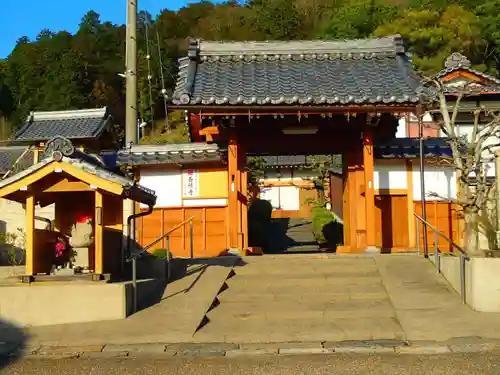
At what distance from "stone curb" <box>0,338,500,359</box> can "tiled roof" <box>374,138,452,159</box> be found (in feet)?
25.7

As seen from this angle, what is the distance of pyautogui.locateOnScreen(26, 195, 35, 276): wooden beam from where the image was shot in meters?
9.16

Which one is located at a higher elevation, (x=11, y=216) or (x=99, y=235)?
(x=11, y=216)

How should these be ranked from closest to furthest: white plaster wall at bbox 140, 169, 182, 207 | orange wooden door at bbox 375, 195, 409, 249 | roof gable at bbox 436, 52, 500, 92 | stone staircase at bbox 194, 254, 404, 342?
1. stone staircase at bbox 194, 254, 404, 342
2. orange wooden door at bbox 375, 195, 409, 249
3. white plaster wall at bbox 140, 169, 182, 207
4. roof gable at bbox 436, 52, 500, 92

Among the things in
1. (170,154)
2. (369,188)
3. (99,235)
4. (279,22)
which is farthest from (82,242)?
(279,22)

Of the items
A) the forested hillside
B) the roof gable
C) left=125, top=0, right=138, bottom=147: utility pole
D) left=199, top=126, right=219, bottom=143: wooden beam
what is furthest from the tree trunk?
the forested hillside

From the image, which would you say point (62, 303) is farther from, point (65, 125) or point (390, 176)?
point (65, 125)

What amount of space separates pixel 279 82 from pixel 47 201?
6161 millimetres

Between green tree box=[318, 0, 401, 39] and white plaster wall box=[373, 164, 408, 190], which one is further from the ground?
green tree box=[318, 0, 401, 39]

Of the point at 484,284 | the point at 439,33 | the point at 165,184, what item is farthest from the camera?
the point at 439,33

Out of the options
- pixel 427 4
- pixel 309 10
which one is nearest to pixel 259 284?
pixel 427 4

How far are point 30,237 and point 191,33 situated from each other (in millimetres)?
61167

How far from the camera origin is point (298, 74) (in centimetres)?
1451

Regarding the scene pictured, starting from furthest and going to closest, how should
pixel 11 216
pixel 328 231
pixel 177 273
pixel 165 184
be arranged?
pixel 328 231
pixel 11 216
pixel 165 184
pixel 177 273

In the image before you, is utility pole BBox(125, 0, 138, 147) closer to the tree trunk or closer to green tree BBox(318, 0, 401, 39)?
the tree trunk
